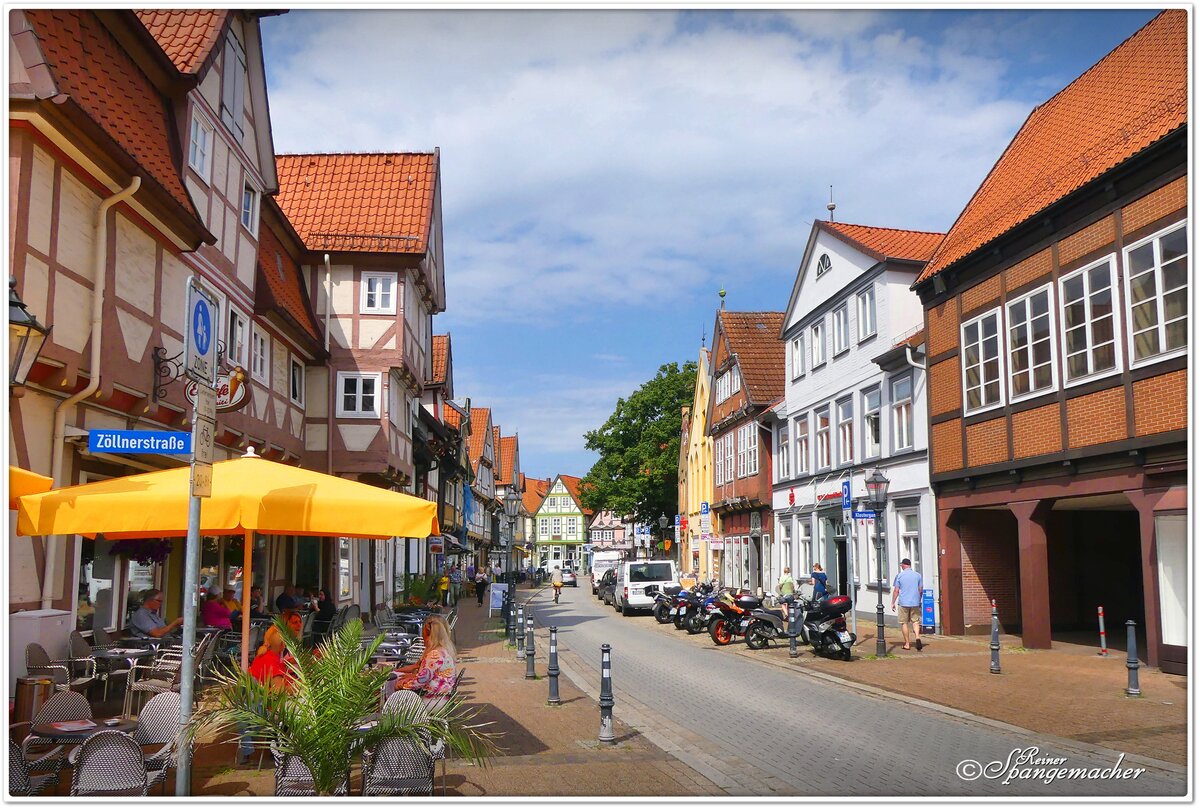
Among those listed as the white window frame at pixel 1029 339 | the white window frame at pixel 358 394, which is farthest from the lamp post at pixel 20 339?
the white window frame at pixel 1029 339

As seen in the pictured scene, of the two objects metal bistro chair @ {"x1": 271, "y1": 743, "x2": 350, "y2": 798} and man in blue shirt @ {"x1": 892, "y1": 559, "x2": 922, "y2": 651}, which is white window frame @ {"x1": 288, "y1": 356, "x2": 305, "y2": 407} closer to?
man in blue shirt @ {"x1": 892, "y1": 559, "x2": 922, "y2": 651}

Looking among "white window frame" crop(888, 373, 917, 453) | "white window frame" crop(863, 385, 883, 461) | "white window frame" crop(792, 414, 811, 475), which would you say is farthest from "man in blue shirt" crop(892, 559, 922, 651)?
"white window frame" crop(792, 414, 811, 475)

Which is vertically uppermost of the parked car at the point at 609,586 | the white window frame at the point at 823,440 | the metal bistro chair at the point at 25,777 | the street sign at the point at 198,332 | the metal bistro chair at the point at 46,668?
the white window frame at the point at 823,440

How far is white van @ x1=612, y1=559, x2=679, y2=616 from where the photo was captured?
34438mm

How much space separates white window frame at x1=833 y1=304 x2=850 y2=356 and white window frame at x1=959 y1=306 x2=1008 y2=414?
281 inches

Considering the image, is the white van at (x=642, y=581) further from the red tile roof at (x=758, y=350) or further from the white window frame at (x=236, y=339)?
the white window frame at (x=236, y=339)

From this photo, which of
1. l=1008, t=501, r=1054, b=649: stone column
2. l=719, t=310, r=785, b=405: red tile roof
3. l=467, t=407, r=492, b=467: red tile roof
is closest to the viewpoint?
l=1008, t=501, r=1054, b=649: stone column

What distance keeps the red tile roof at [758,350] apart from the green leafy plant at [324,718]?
31808mm

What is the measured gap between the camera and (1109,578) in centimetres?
2186

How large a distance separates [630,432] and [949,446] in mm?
40904

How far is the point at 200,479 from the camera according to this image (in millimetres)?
6242

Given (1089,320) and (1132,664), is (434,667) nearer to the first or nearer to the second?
(1132,664)

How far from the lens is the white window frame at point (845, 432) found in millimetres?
27906

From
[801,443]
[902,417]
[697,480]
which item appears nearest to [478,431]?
[697,480]
